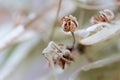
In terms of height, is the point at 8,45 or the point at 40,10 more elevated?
the point at 40,10

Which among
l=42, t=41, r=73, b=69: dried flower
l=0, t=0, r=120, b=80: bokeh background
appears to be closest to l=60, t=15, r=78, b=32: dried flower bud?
l=42, t=41, r=73, b=69: dried flower

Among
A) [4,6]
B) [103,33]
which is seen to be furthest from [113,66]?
[4,6]

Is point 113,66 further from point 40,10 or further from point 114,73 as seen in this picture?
point 40,10

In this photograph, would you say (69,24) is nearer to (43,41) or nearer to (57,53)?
(57,53)

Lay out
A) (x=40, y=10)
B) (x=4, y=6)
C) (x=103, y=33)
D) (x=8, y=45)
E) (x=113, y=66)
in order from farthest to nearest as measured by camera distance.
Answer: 1. (x=4, y=6)
2. (x=40, y=10)
3. (x=8, y=45)
4. (x=113, y=66)
5. (x=103, y=33)

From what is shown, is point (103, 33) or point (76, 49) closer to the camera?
point (103, 33)

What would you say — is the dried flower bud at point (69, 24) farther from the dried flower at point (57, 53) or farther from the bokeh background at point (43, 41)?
the bokeh background at point (43, 41)

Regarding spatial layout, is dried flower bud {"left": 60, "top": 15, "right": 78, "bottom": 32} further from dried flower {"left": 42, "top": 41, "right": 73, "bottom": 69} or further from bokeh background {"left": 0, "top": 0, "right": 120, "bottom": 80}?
bokeh background {"left": 0, "top": 0, "right": 120, "bottom": 80}

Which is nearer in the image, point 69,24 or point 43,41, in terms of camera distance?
point 69,24

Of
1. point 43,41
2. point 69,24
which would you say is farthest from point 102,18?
point 43,41
